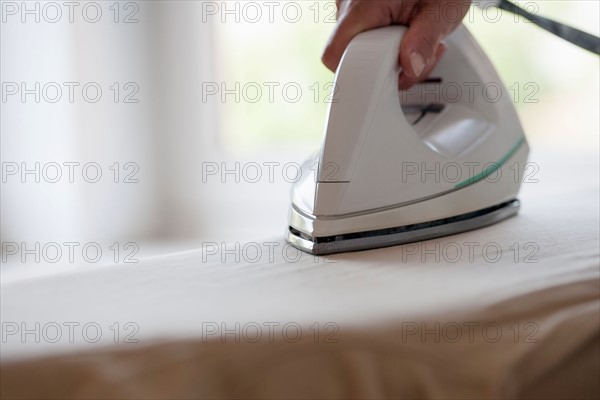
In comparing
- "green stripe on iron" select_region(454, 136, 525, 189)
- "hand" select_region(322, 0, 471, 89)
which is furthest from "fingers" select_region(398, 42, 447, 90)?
"green stripe on iron" select_region(454, 136, 525, 189)

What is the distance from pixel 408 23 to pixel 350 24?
0.08m

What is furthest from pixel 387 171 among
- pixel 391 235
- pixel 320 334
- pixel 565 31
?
pixel 565 31

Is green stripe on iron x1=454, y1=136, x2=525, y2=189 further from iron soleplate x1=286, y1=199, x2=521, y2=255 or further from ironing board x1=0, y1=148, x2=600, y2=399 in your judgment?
ironing board x1=0, y1=148, x2=600, y2=399

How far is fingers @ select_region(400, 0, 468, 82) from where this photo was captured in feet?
3.11

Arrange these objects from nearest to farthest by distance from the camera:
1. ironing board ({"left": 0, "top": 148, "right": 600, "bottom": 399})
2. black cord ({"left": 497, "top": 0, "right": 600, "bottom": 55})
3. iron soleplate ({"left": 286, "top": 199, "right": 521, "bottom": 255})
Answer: ironing board ({"left": 0, "top": 148, "right": 600, "bottom": 399}) < iron soleplate ({"left": 286, "top": 199, "right": 521, "bottom": 255}) < black cord ({"left": 497, "top": 0, "right": 600, "bottom": 55})

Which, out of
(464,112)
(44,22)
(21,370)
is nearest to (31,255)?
(44,22)

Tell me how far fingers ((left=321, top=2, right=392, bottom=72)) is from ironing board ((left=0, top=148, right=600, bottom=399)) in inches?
15.1

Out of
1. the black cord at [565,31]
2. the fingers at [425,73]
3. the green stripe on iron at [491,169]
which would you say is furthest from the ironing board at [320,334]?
the black cord at [565,31]

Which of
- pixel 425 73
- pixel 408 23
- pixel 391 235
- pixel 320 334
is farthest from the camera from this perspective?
pixel 425 73

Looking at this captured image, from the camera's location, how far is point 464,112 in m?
1.11

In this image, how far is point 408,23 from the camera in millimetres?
1013

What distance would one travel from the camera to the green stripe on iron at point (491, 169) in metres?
0.99

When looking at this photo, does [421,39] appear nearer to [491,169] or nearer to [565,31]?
[491,169]

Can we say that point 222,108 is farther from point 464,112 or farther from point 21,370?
point 21,370
